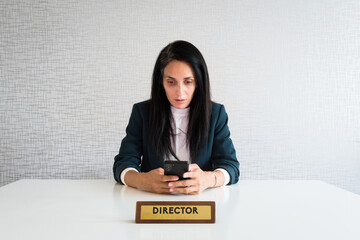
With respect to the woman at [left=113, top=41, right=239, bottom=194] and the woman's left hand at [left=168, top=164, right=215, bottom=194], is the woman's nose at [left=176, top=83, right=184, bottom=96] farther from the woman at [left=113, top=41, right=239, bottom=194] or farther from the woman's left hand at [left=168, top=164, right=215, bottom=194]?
the woman's left hand at [left=168, top=164, right=215, bottom=194]

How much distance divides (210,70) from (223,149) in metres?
0.91

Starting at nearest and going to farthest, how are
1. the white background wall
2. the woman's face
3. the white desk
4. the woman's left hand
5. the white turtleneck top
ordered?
the white desk → the woman's left hand → the woman's face → the white turtleneck top → the white background wall

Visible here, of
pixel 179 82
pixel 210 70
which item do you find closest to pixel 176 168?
pixel 179 82

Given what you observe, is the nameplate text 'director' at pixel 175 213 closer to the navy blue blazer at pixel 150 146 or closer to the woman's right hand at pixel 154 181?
the woman's right hand at pixel 154 181

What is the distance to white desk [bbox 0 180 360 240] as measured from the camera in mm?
790

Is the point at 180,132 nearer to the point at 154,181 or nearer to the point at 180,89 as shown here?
the point at 180,89

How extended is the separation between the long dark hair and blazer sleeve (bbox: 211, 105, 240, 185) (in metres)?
0.07

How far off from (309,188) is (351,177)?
4.46ft

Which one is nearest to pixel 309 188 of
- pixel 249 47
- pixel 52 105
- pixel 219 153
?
pixel 219 153

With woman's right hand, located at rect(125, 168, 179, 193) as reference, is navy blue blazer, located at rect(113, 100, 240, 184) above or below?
above

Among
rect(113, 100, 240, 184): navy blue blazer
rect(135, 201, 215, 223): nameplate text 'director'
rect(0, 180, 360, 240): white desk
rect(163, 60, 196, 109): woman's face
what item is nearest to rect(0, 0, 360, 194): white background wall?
rect(113, 100, 240, 184): navy blue blazer

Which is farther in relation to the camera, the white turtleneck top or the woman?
the white turtleneck top

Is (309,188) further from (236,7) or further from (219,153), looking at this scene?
(236,7)

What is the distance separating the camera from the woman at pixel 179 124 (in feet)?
4.73
